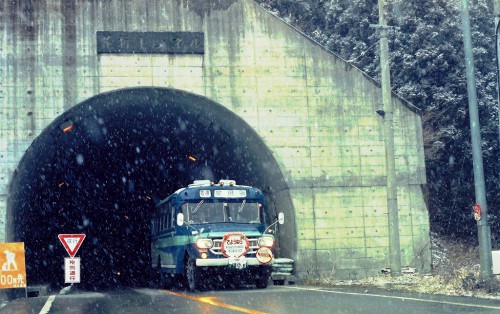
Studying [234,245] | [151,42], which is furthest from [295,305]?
[151,42]

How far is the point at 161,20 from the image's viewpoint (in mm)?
27000

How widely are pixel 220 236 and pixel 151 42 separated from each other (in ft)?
24.3

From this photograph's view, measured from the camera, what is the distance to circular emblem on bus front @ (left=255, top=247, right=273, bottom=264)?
23.4 m

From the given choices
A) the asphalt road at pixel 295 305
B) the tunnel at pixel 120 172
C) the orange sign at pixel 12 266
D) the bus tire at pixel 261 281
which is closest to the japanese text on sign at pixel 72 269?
the tunnel at pixel 120 172

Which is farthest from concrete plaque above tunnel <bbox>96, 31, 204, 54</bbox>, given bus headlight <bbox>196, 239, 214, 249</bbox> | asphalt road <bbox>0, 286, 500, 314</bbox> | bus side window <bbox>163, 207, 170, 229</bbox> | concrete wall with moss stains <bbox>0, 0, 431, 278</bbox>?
asphalt road <bbox>0, 286, 500, 314</bbox>

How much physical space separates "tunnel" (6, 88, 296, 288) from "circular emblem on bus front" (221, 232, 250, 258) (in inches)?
169

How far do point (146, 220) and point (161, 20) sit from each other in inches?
731

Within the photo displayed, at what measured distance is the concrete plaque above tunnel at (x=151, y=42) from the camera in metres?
26.6

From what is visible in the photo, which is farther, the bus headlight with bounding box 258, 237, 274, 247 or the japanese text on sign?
the japanese text on sign

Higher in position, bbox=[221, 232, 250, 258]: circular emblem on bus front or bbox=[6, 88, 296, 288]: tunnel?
bbox=[6, 88, 296, 288]: tunnel

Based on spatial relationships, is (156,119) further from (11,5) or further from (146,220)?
(146,220)

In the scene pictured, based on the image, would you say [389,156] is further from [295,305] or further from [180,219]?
[295,305]

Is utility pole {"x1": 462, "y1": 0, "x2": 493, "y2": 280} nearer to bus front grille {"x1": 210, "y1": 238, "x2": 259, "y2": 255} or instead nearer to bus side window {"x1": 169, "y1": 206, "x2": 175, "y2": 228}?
bus front grille {"x1": 210, "y1": 238, "x2": 259, "y2": 255}

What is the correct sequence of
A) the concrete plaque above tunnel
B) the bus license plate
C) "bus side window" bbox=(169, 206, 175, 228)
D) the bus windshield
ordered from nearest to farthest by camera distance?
the bus license plate
the bus windshield
"bus side window" bbox=(169, 206, 175, 228)
the concrete plaque above tunnel
